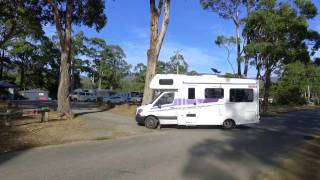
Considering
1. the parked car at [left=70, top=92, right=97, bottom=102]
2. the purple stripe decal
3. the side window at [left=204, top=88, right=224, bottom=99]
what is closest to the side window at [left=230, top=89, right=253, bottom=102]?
the side window at [left=204, top=88, right=224, bottom=99]

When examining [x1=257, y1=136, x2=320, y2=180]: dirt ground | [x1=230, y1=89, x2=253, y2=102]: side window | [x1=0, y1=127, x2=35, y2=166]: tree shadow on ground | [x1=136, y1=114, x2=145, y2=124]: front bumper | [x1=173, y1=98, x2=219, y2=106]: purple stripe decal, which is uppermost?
[x1=230, y1=89, x2=253, y2=102]: side window

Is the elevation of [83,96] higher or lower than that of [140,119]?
higher

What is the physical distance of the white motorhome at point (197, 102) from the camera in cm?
2519

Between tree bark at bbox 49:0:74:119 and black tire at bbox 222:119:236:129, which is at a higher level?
tree bark at bbox 49:0:74:119

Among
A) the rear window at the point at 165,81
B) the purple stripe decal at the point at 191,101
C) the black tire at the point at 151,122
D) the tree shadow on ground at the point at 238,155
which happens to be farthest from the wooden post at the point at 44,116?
the tree shadow on ground at the point at 238,155

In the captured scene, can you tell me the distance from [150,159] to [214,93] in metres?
12.3

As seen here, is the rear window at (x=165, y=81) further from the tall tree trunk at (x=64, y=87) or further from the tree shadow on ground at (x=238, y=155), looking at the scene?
the tall tree trunk at (x=64, y=87)

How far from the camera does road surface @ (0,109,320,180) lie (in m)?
11.4

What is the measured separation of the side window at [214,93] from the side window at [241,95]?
60 cm

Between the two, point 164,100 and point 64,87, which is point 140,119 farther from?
point 64,87

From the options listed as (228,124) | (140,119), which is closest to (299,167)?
(228,124)

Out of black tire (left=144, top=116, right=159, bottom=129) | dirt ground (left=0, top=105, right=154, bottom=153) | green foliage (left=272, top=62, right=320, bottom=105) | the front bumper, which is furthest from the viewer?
green foliage (left=272, top=62, right=320, bottom=105)

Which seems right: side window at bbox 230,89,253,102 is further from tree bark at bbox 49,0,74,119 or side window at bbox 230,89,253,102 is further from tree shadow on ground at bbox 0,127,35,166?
tree shadow on ground at bbox 0,127,35,166

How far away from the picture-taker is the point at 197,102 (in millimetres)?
25344
